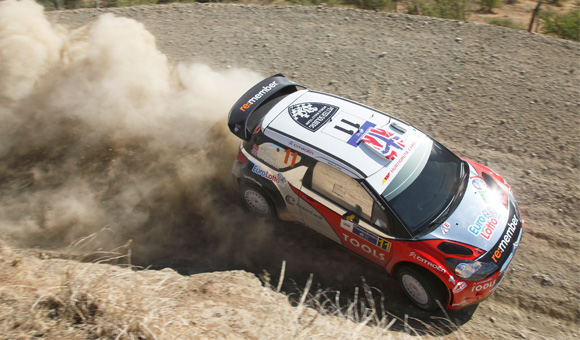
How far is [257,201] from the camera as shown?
634 centimetres

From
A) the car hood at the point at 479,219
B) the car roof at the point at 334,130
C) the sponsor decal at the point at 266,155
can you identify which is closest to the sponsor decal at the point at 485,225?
the car hood at the point at 479,219

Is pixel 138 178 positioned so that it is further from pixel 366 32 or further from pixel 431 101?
pixel 366 32

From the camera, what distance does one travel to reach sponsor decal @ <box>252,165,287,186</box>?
18.9 feet

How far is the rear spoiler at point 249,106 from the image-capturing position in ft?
19.8

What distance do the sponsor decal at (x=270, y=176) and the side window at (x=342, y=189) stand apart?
47cm

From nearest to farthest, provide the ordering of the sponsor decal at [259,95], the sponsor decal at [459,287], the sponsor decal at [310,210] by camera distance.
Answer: the sponsor decal at [459,287]
the sponsor decal at [310,210]
the sponsor decal at [259,95]

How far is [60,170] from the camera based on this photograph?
24.3ft

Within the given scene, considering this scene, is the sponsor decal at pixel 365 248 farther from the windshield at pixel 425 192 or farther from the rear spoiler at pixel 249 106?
the rear spoiler at pixel 249 106

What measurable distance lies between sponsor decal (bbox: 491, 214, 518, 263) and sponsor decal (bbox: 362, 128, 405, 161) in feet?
5.09

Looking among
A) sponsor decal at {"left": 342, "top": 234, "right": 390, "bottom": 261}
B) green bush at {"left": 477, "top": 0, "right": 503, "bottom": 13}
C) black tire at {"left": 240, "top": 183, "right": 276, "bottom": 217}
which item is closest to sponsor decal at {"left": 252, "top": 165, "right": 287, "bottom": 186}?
black tire at {"left": 240, "top": 183, "right": 276, "bottom": 217}

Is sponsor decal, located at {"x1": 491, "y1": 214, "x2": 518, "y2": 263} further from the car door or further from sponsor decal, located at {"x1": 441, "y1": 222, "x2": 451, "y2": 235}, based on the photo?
the car door

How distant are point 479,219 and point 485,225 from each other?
0.09 m

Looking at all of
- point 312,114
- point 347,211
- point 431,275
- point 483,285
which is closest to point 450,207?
point 431,275

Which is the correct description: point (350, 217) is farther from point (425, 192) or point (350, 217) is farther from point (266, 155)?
point (266, 155)
